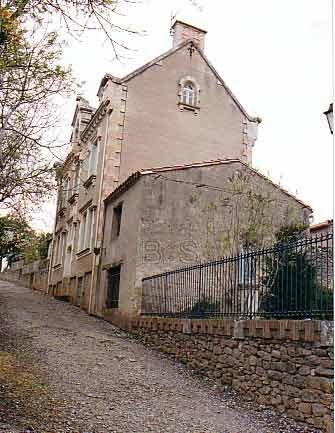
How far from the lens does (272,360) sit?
24.8ft

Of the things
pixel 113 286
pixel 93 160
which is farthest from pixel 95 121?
pixel 113 286

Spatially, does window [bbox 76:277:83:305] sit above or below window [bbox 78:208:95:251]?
below

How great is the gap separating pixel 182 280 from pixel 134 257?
8.18 ft

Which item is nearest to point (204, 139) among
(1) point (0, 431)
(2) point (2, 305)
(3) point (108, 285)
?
(3) point (108, 285)

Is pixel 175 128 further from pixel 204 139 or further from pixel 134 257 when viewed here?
pixel 134 257

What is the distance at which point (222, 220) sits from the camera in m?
15.1

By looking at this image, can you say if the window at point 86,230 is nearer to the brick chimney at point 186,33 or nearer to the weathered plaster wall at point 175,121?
the weathered plaster wall at point 175,121

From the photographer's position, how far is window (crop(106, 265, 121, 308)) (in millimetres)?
15342

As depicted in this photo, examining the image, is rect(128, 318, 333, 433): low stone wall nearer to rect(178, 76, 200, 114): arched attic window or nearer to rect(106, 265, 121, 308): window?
rect(106, 265, 121, 308): window

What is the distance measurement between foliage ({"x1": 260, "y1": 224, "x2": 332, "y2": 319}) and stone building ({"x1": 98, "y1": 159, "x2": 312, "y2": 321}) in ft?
16.1

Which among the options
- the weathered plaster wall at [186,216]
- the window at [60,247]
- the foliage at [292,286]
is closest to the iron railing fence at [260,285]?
the foliage at [292,286]

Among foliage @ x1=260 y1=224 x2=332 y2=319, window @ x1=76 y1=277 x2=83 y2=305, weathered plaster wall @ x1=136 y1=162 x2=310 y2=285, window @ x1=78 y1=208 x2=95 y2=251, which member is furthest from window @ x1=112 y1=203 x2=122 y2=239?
foliage @ x1=260 y1=224 x2=332 y2=319

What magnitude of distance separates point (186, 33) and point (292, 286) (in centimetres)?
1630

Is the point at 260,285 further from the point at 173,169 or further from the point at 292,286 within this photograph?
the point at 173,169
